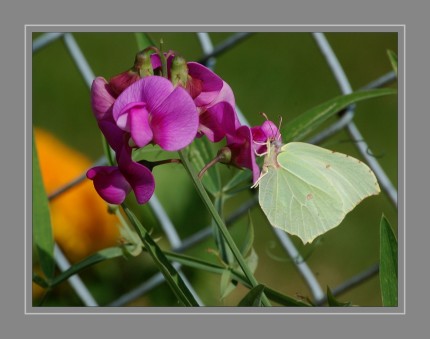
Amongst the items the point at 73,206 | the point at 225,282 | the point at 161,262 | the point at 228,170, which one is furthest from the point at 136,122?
the point at 73,206

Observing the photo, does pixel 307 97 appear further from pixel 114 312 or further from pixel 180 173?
pixel 114 312

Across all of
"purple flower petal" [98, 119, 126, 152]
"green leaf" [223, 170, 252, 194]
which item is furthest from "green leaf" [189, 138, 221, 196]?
"purple flower petal" [98, 119, 126, 152]

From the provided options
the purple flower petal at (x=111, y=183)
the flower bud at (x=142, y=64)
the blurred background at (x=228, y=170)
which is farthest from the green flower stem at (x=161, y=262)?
the blurred background at (x=228, y=170)

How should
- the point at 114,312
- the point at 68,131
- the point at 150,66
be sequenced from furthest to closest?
1. the point at 68,131
2. the point at 114,312
3. the point at 150,66

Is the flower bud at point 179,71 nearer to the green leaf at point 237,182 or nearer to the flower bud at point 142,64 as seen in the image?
the flower bud at point 142,64

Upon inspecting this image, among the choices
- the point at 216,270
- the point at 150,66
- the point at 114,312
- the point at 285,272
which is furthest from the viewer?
the point at 285,272
